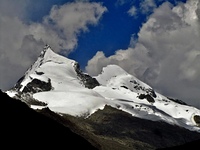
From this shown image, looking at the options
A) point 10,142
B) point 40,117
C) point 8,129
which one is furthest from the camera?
point 40,117

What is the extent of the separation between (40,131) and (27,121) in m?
6.22

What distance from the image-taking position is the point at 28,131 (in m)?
130

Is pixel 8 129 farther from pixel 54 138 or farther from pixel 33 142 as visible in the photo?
pixel 54 138

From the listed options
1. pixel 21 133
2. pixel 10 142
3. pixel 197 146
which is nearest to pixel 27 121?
pixel 21 133

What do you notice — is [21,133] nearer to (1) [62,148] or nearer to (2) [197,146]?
(1) [62,148]

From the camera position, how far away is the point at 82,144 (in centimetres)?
16850

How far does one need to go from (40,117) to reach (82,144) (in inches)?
771

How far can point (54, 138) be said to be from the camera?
5723 inches

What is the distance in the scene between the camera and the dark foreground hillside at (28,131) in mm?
118438

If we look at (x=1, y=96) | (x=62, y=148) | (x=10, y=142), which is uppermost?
(x=1, y=96)

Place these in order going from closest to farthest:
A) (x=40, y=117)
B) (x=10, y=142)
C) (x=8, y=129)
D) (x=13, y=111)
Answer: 1. (x=10, y=142)
2. (x=8, y=129)
3. (x=13, y=111)
4. (x=40, y=117)

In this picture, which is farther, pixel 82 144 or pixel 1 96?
pixel 82 144

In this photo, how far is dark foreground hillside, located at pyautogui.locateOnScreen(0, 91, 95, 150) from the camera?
118m

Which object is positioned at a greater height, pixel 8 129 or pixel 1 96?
pixel 1 96
